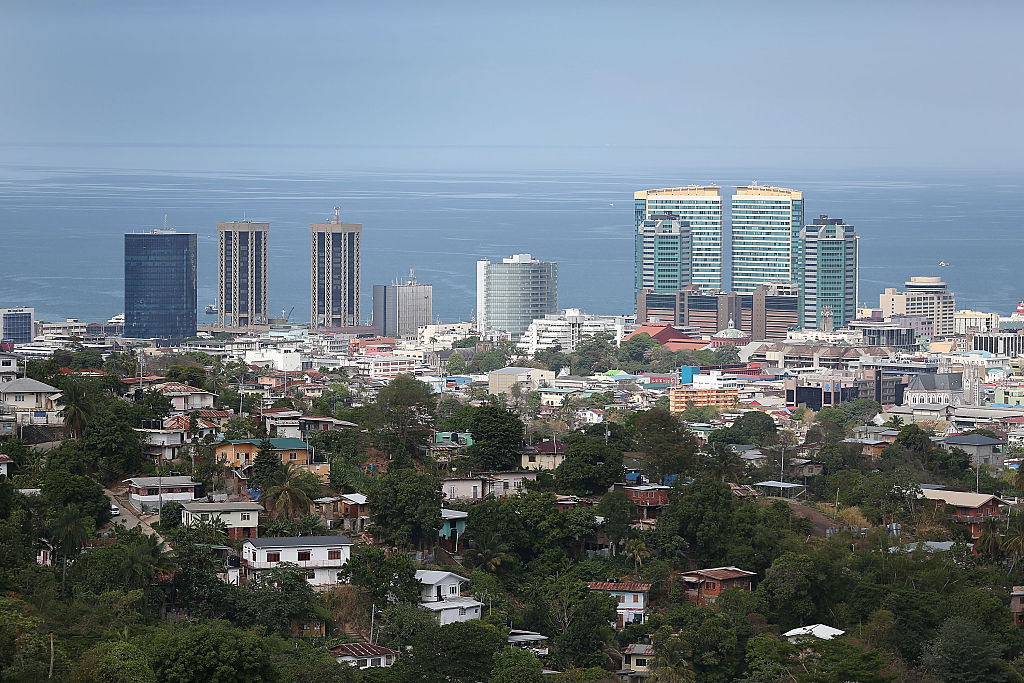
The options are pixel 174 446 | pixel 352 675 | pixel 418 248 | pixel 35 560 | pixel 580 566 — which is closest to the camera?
pixel 352 675

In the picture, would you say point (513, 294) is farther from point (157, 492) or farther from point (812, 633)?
point (812, 633)

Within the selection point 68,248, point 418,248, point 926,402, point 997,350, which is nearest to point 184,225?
point 68,248

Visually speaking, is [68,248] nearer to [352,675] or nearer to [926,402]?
[926,402]

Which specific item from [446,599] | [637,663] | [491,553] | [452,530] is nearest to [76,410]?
[452,530]

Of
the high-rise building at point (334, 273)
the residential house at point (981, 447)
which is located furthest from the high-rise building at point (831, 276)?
the residential house at point (981, 447)

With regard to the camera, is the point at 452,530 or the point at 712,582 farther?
the point at 452,530

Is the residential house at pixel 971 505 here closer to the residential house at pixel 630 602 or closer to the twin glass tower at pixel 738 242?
the residential house at pixel 630 602
